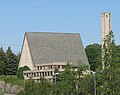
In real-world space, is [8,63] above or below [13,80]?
above

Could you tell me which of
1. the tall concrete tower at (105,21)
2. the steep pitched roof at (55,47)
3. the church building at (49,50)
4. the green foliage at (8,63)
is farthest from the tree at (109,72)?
the steep pitched roof at (55,47)

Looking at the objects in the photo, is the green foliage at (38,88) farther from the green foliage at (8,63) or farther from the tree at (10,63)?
the tree at (10,63)

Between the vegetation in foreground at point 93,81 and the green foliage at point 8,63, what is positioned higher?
the green foliage at point 8,63

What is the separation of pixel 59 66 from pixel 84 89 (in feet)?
167

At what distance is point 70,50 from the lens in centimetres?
9594

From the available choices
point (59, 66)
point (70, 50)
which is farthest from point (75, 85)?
point (70, 50)

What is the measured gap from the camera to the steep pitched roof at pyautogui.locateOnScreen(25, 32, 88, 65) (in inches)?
3583

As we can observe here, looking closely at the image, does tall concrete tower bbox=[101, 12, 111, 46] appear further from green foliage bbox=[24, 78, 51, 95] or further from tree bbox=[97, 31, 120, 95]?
tree bbox=[97, 31, 120, 95]

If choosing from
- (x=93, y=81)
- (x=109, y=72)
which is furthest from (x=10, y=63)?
(x=109, y=72)

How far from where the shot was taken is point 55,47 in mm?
94625

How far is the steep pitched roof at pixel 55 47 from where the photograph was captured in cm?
9100

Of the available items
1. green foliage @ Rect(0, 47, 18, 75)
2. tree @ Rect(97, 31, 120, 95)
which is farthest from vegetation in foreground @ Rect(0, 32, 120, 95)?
green foliage @ Rect(0, 47, 18, 75)

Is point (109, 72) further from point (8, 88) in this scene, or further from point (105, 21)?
point (105, 21)

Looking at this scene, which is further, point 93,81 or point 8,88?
point 8,88
